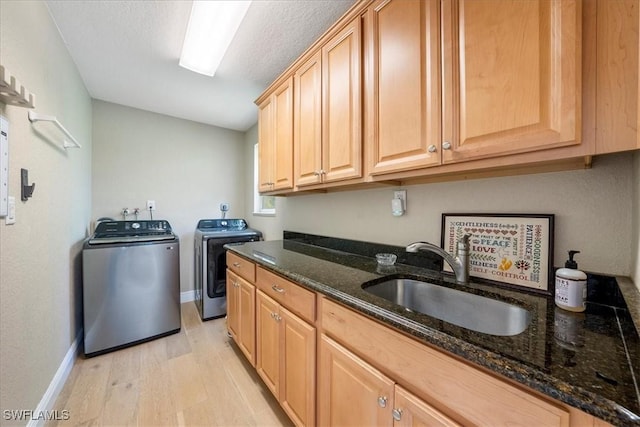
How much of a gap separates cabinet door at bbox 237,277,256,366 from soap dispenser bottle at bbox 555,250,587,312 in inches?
60.6

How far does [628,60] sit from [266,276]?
1.65m

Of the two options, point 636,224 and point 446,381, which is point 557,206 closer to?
point 636,224

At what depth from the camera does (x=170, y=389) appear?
1.67m

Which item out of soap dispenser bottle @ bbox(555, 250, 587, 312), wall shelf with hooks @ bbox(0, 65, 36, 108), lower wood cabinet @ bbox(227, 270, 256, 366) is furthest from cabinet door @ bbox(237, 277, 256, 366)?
soap dispenser bottle @ bbox(555, 250, 587, 312)

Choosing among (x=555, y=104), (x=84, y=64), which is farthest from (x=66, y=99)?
(x=555, y=104)

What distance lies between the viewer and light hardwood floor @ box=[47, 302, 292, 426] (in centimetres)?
144

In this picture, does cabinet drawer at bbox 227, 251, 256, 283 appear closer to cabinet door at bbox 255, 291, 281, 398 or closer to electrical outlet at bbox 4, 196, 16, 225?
cabinet door at bbox 255, 291, 281, 398

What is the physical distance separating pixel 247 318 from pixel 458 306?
1376 millimetres

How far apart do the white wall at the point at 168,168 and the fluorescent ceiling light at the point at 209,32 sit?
4.61ft

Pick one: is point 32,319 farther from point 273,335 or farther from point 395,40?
point 395,40

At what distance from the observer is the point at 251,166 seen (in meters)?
3.48

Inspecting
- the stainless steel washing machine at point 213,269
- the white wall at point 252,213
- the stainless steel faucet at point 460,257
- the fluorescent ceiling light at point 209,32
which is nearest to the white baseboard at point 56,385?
the stainless steel washing machine at point 213,269

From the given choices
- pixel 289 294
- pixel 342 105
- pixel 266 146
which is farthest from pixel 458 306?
pixel 266 146

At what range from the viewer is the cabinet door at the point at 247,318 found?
167cm
